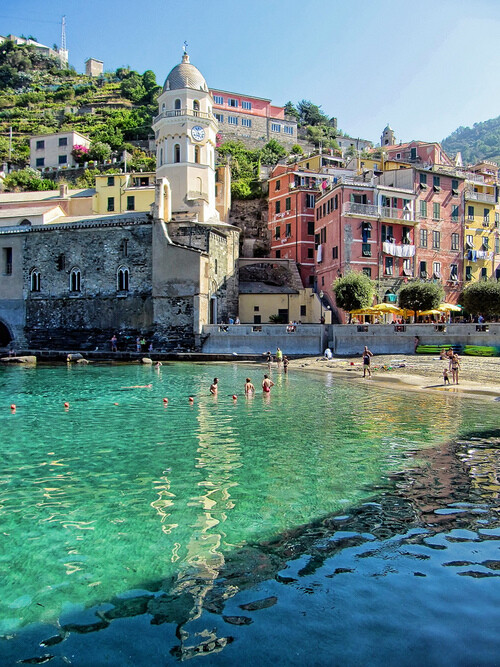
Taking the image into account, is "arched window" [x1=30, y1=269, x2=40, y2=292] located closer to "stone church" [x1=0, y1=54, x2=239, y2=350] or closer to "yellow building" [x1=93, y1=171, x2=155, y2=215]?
"stone church" [x1=0, y1=54, x2=239, y2=350]

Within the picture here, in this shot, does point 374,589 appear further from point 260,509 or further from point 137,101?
point 137,101

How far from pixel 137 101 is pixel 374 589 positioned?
113033 mm

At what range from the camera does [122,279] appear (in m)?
43.9

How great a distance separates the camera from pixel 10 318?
4694 centimetres

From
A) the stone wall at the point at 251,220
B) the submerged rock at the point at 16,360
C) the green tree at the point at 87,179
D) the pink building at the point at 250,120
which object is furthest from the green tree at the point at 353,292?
the pink building at the point at 250,120

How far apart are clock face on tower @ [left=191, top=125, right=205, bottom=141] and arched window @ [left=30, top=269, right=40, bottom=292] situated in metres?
17.8

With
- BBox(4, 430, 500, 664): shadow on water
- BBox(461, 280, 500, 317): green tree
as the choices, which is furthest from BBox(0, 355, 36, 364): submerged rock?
BBox(4, 430, 500, 664): shadow on water

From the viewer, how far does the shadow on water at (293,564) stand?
5562 mm

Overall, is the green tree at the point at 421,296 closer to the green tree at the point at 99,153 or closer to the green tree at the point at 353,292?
the green tree at the point at 353,292

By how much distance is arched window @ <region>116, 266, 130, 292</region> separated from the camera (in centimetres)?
4369

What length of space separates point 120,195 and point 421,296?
102ft

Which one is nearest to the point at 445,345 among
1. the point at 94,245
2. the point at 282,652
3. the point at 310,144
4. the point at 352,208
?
the point at 352,208

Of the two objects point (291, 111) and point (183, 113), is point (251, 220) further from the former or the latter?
point (291, 111)

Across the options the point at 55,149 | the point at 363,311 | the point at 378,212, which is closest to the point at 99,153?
the point at 55,149
